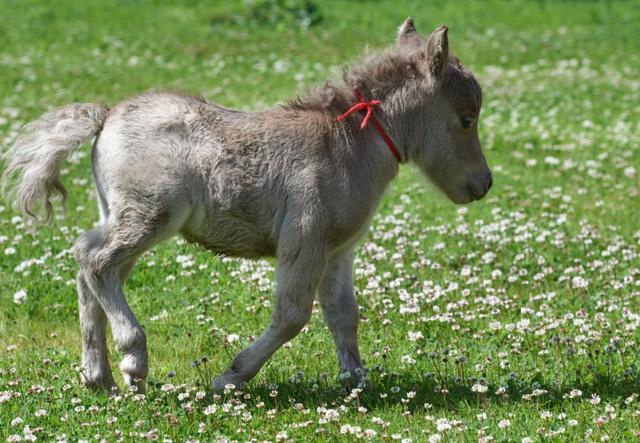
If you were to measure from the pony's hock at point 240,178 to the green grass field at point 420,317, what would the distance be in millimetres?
456

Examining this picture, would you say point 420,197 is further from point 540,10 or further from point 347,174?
point 540,10

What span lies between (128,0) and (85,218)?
1921 cm

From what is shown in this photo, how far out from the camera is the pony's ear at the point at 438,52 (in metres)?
6.69

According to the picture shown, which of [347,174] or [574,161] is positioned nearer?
[347,174]

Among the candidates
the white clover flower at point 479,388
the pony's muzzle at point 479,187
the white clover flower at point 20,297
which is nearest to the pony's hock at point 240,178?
the pony's muzzle at point 479,187

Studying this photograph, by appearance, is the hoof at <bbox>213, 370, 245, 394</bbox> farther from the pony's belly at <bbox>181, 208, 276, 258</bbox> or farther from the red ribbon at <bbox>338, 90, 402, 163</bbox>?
the red ribbon at <bbox>338, 90, 402, 163</bbox>

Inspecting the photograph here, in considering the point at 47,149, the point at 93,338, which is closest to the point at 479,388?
the point at 93,338

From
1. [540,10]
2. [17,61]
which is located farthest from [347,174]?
[540,10]

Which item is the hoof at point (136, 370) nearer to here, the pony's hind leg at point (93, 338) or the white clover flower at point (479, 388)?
the pony's hind leg at point (93, 338)

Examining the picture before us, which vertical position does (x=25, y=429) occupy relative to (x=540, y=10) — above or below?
above

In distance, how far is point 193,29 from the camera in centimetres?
2497

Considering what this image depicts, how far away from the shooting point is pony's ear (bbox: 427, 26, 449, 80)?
22.0 feet

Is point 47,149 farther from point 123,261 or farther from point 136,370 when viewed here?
point 136,370

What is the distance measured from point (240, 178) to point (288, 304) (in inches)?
33.6
